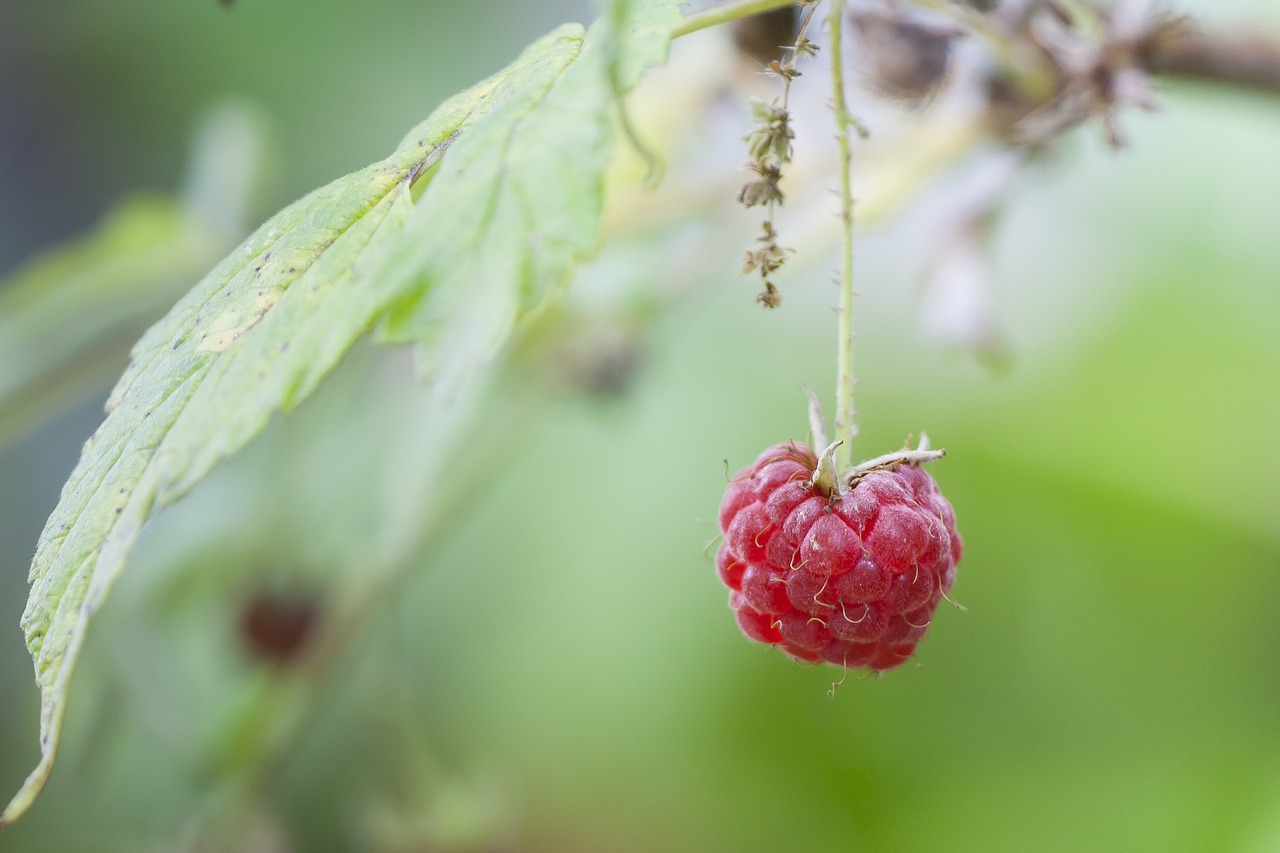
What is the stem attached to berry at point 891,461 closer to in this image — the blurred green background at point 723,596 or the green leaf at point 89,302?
the blurred green background at point 723,596

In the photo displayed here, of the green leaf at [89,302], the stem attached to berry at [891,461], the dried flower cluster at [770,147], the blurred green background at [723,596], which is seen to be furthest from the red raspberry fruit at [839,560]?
the green leaf at [89,302]

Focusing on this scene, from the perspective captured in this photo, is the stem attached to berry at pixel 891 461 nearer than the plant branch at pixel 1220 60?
Yes

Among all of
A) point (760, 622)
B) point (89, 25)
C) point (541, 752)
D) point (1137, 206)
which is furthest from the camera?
point (89, 25)

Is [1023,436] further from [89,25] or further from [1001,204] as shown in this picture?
[89,25]

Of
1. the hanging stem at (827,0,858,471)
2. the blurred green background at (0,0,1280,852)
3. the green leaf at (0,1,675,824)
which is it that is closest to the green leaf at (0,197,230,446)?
the blurred green background at (0,0,1280,852)

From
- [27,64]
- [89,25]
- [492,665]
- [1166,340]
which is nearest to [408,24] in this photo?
[89,25]
